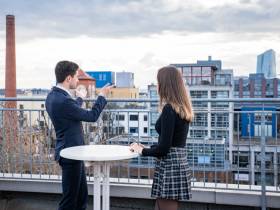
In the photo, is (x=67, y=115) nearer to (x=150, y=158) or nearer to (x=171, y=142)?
(x=171, y=142)

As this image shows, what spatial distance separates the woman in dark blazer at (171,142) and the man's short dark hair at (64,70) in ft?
2.47

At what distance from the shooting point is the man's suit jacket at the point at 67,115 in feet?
10.2

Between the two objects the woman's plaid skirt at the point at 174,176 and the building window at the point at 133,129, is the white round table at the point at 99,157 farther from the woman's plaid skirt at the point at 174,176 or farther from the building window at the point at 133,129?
the building window at the point at 133,129

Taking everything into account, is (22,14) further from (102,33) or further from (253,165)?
(253,165)

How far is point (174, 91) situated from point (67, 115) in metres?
0.89

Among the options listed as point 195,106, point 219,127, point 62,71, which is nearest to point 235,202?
point 219,127

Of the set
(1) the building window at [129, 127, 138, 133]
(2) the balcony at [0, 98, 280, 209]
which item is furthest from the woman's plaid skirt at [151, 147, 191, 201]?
(1) the building window at [129, 127, 138, 133]

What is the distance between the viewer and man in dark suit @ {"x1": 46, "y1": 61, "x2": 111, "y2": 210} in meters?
3.11

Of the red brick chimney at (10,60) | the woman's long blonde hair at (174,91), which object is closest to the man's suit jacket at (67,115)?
the woman's long blonde hair at (174,91)

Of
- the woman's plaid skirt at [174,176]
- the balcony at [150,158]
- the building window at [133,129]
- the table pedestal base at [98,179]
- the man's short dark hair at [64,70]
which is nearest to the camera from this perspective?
the woman's plaid skirt at [174,176]

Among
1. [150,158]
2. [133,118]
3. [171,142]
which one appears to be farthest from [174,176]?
[133,118]

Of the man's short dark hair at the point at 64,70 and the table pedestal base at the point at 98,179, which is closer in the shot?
the table pedestal base at the point at 98,179

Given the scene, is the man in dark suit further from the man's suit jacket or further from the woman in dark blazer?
the woman in dark blazer

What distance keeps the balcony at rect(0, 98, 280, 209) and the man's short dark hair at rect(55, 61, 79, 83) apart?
1370 mm
